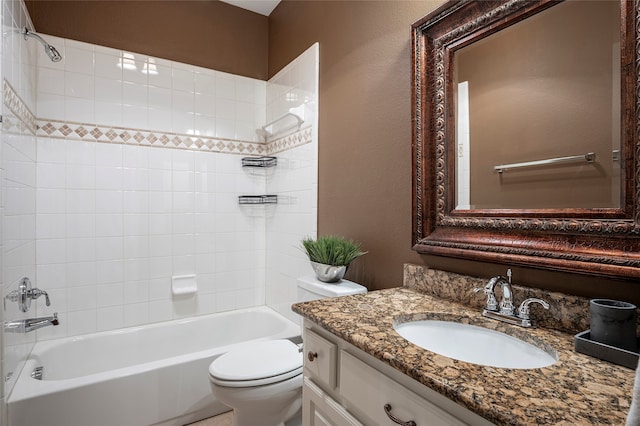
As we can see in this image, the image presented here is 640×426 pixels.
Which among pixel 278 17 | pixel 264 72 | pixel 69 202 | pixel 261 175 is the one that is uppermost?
pixel 278 17

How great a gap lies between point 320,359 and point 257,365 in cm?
69

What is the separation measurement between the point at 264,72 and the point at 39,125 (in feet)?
5.21

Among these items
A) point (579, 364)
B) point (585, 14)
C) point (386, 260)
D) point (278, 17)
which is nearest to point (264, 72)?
point (278, 17)

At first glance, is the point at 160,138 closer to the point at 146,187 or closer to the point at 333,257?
the point at 146,187

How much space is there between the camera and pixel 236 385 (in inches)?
57.7

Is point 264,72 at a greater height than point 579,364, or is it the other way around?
point 264,72

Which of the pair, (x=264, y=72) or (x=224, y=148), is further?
(x=264, y=72)

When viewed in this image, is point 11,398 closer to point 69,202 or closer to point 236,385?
point 236,385

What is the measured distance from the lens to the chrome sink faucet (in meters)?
0.97

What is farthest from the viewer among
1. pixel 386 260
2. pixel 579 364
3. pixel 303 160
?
pixel 303 160

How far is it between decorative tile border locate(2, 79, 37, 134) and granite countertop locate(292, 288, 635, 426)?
1.49 m

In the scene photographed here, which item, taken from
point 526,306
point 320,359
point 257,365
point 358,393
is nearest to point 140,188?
point 257,365

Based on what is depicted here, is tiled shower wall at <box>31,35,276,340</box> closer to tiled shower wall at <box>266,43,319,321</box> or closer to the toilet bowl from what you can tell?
tiled shower wall at <box>266,43,319,321</box>

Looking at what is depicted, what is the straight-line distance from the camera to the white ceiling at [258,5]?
8.54 feet
